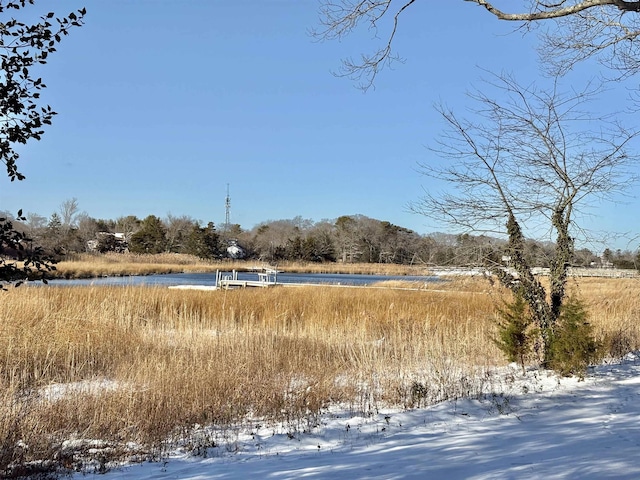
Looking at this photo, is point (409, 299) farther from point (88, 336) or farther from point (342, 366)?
point (88, 336)

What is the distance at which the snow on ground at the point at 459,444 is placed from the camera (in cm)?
339

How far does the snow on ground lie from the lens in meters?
3.39

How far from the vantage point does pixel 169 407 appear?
17.1 ft

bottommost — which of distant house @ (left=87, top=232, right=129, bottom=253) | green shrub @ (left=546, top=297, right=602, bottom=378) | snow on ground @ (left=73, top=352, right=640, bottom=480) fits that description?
snow on ground @ (left=73, top=352, right=640, bottom=480)

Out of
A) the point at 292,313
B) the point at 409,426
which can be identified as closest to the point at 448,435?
the point at 409,426

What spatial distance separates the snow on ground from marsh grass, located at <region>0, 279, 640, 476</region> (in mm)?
376

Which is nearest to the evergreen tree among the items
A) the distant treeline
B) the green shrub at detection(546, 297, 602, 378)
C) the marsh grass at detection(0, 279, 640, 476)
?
the distant treeline

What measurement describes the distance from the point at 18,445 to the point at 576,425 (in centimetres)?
464

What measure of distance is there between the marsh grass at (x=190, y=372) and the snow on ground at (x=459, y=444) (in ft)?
1.23

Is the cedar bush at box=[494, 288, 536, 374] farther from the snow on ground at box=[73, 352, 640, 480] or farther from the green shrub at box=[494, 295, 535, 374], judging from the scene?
the snow on ground at box=[73, 352, 640, 480]

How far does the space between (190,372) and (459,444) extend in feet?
11.2

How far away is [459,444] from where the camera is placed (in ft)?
13.1

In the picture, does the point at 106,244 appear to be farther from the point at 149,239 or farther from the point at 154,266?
the point at 154,266

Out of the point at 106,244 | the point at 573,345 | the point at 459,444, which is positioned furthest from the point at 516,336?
the point at 106,244
